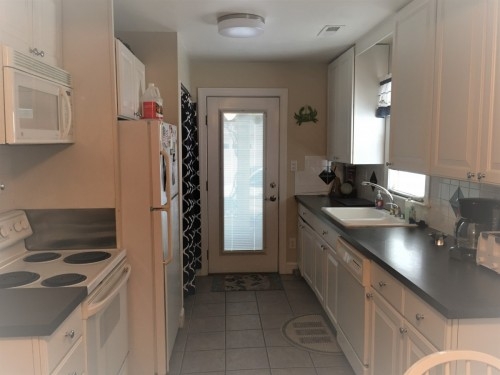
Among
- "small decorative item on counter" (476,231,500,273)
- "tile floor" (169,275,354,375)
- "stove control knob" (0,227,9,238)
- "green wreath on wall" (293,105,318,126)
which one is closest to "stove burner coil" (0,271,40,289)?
"stove control knob" (0,227,9,238)

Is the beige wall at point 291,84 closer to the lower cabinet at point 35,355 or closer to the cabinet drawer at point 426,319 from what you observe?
the cabinet drawer at point 426,319

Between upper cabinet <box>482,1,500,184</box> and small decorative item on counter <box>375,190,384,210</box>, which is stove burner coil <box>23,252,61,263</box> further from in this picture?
small decorative item on counter <box>375,190,384,210</box>

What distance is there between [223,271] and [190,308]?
0.97 metres

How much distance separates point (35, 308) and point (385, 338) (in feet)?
5.28

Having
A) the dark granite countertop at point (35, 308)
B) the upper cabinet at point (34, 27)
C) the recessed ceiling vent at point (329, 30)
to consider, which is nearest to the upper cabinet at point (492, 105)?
the recessed ceiling vent at point (329, 30)

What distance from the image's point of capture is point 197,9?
9.07ft

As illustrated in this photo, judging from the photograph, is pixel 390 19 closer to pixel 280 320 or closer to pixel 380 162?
pixel 380 162

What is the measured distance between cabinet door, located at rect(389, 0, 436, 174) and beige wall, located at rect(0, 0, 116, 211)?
1765mm

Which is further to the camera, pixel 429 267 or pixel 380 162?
pixel 380 162

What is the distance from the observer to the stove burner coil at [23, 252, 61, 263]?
7.25ft

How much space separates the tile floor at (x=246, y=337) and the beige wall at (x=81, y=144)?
4.42 ft

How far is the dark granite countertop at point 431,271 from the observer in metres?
1.52

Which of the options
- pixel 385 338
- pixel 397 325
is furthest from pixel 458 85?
pixel 385 338

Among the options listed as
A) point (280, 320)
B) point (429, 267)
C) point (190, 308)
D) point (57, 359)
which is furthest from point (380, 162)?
point (57, 359)
